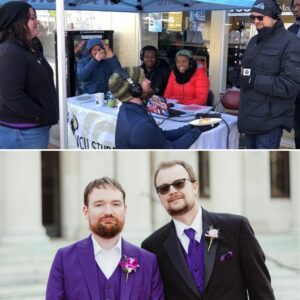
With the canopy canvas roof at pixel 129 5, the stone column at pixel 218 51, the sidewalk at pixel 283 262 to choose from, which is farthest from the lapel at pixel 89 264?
the stone column at pixel 218 51

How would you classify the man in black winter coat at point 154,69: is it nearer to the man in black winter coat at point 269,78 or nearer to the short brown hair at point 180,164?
the man in black winter coat at point 269,78

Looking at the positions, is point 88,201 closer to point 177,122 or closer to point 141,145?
point 141,145

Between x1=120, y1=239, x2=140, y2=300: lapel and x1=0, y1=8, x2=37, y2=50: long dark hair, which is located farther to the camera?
x1=0, y1=8, x2=37, y2=50: long dark hair

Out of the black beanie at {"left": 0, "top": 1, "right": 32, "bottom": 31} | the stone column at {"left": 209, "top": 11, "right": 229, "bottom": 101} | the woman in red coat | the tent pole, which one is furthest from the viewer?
the stone column at {"left": 209, "top": 11, "right": 229, "bottom": 101}

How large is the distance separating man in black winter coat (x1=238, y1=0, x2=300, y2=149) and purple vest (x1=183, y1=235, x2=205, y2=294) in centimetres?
171

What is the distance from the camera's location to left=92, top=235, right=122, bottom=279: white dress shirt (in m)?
1.91

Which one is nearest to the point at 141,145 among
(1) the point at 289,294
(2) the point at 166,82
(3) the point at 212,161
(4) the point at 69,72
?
(3) the point at 212,161

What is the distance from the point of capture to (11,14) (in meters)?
2.90

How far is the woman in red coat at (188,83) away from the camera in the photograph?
5.04m

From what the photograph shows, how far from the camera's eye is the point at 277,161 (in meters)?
1.98

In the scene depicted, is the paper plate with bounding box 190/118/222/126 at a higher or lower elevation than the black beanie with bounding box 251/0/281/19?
lower

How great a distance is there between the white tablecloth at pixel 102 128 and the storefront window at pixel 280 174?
4.71 ft

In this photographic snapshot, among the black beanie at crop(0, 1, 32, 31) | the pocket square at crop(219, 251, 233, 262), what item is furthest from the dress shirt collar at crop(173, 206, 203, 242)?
the black beanie at crop(0, 1, 32, 31)

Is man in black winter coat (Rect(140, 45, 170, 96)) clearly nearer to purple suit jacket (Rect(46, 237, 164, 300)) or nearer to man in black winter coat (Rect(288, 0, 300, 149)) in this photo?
man in black winter coat (Rect(288, 0, 300, 149))
